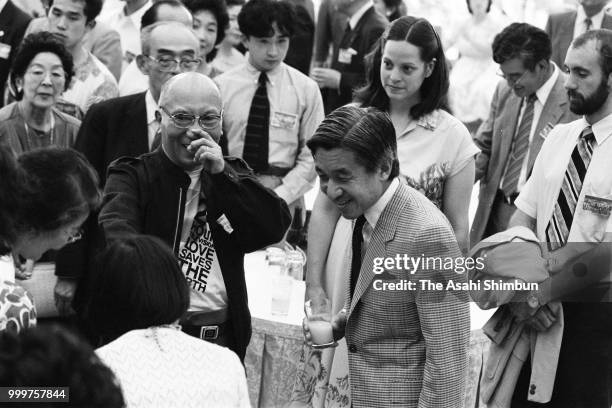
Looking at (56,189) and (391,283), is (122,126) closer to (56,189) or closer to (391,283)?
(56,189)

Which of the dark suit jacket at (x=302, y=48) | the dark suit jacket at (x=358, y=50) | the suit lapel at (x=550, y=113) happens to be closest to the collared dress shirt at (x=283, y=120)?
the suit lapel at (x=550, y=113)

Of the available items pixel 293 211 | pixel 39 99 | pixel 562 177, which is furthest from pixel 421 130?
pixel 293 211

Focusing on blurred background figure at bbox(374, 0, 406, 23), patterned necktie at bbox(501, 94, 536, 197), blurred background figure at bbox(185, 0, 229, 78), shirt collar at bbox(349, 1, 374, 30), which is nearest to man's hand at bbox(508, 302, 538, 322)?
patterned necktie at bbox(501, 94, 536, 197)

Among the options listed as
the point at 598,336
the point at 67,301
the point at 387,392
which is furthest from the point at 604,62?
the point at 67,301

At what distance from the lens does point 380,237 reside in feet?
9.94

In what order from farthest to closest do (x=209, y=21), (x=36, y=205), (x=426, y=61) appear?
(x=209, y=21)
(x=426, y=61)
(x=36, y=205)

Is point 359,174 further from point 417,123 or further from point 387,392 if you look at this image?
point 417,123

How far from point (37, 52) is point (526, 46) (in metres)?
2.39

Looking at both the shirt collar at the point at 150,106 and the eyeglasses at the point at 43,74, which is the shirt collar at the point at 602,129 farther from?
the eyeglasses at the point at 43,74

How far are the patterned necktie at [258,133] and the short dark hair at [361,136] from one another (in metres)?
2.56

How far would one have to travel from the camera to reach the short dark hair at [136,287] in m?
2.36

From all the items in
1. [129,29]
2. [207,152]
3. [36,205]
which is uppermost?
[129,29]

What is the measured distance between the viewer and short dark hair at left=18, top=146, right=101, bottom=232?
2.65m

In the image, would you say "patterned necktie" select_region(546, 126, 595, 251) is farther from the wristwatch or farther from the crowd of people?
the wristwatch
